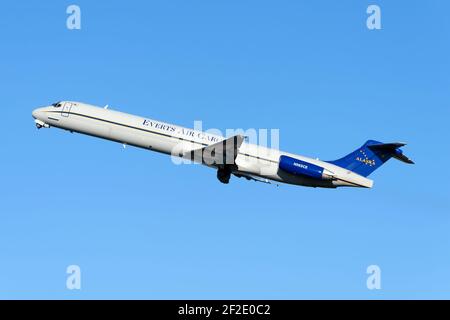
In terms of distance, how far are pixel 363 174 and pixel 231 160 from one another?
24.1ft

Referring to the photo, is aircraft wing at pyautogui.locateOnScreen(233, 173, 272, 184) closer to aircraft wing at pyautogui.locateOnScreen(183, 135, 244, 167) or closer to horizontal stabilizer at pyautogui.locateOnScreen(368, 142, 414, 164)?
aircraft wing at pyautogui.locateOnScreen(183, 135, 244, 167)

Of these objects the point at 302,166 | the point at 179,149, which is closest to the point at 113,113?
the point at 179,149

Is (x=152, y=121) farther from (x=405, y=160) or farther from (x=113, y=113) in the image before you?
(x=405, y=160)

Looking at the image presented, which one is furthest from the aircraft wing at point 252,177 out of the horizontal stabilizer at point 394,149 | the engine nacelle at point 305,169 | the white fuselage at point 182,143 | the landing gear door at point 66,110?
the landing gear door at point 66,110

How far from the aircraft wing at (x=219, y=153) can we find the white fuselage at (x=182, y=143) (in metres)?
0.52

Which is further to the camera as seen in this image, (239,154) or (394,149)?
(239,154)

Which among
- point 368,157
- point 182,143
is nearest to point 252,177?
point 182,143

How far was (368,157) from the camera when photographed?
129 ft

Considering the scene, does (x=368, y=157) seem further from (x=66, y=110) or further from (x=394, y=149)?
(x=66, y=110)

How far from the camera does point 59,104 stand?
4219 cm

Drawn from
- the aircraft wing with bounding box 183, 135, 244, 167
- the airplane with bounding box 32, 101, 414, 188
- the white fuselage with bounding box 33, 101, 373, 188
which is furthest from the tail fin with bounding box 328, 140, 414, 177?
the aircraft wing with bounding box 183, 135, 244, 167

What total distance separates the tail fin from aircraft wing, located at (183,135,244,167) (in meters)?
6.06

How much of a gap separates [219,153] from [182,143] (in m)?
2.26

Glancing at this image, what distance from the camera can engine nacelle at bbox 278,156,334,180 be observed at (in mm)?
38312
